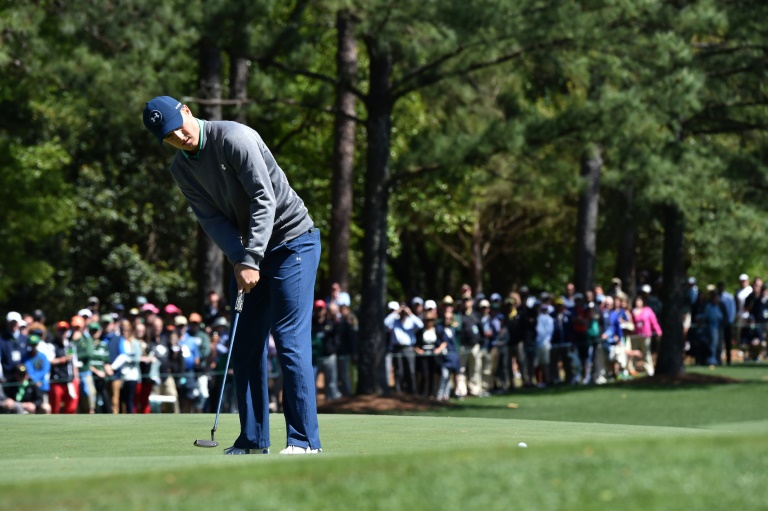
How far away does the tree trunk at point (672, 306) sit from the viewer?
26062 millimetres

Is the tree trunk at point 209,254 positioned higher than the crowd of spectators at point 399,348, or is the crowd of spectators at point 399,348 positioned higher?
the tree trunk at point 209,254

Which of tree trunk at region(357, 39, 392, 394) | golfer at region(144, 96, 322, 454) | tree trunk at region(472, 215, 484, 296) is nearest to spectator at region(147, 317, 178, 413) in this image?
tree trunk at region(357, 39, 392, 394)

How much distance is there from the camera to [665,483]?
4.17 metres

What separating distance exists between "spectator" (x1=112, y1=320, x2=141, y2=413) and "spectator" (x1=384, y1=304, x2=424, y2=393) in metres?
5.24

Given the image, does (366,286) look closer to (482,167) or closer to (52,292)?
(482,167)

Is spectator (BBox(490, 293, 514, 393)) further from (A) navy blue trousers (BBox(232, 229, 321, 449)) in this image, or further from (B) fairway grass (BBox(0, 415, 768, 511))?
(B) fairway grass (BBox(0, 415, 768, 511))

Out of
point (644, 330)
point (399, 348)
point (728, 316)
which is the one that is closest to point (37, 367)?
point (399, 348)

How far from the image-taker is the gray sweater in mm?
7359

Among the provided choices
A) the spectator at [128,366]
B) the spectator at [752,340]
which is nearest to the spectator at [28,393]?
the spectator at [128,366]

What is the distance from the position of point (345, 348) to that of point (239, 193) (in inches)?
622

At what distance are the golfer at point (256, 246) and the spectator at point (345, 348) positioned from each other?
15194 mm

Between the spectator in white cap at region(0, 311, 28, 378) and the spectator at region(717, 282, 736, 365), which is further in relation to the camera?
the spectator at region(717, 282, 736, 365)

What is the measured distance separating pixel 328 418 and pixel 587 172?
2275 cm

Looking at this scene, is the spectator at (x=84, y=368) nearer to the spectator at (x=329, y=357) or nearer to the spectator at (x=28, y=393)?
the spectator at (x=28, y=393)
